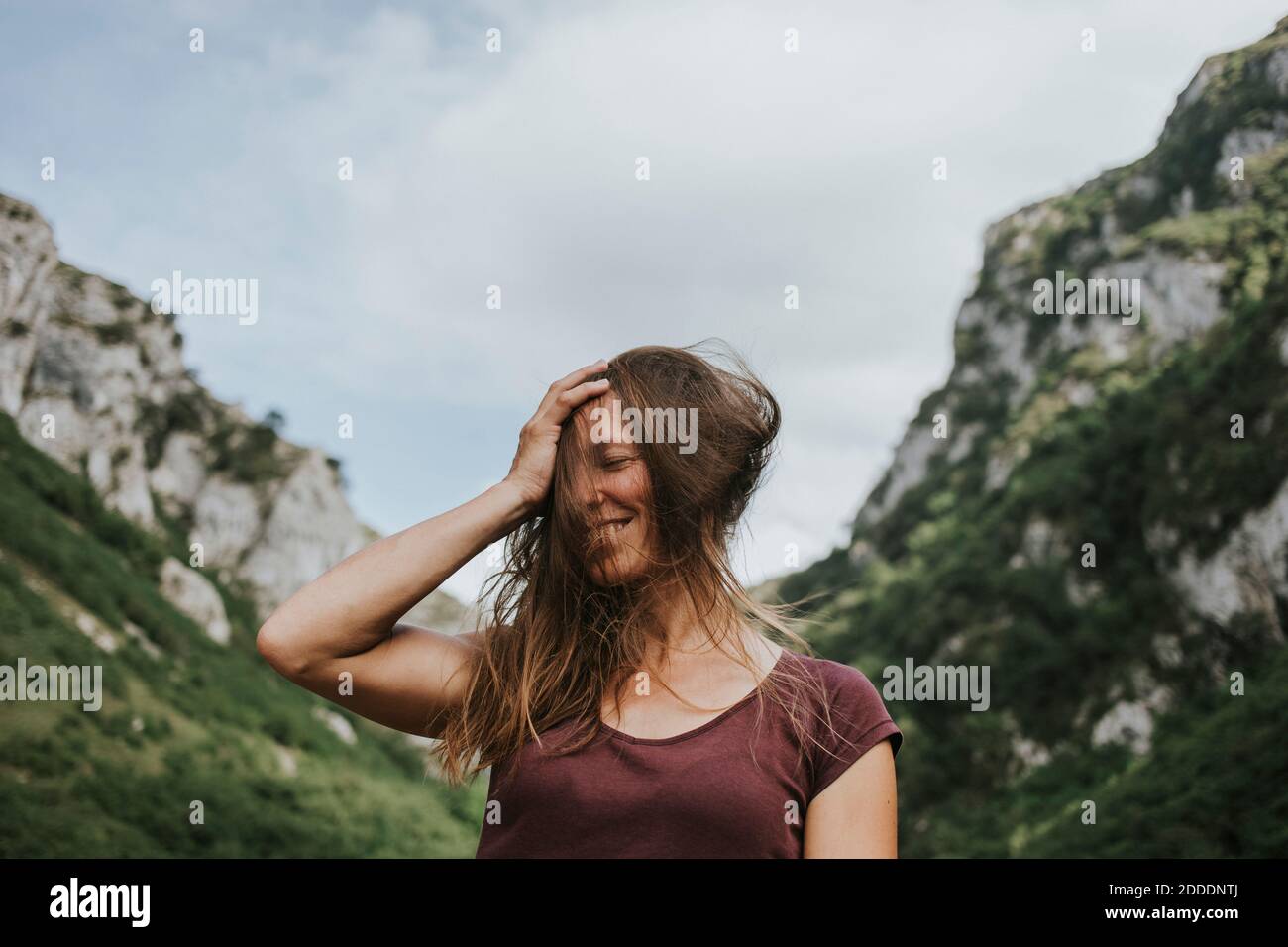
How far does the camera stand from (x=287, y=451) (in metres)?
51.0

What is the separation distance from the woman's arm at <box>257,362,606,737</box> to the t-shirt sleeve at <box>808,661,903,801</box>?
811mm

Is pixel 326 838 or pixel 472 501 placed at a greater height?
pixel 472 501

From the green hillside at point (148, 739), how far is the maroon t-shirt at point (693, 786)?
1848 centimetres

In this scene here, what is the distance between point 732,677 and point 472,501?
0.71 metres

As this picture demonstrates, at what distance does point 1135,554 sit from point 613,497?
36.0 metres

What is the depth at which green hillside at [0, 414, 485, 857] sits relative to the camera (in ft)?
73.2

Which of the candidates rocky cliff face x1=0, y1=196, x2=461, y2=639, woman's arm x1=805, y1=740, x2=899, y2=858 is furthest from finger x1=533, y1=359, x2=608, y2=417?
rocky cliff face x1=0, y1=196, x2=461, y2=639

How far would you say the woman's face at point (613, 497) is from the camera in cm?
245

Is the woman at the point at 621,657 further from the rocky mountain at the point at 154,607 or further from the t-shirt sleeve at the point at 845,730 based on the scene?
the rocky mountain at the point at 154,607

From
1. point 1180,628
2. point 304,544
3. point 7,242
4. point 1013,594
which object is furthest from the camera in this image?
point 304,544
